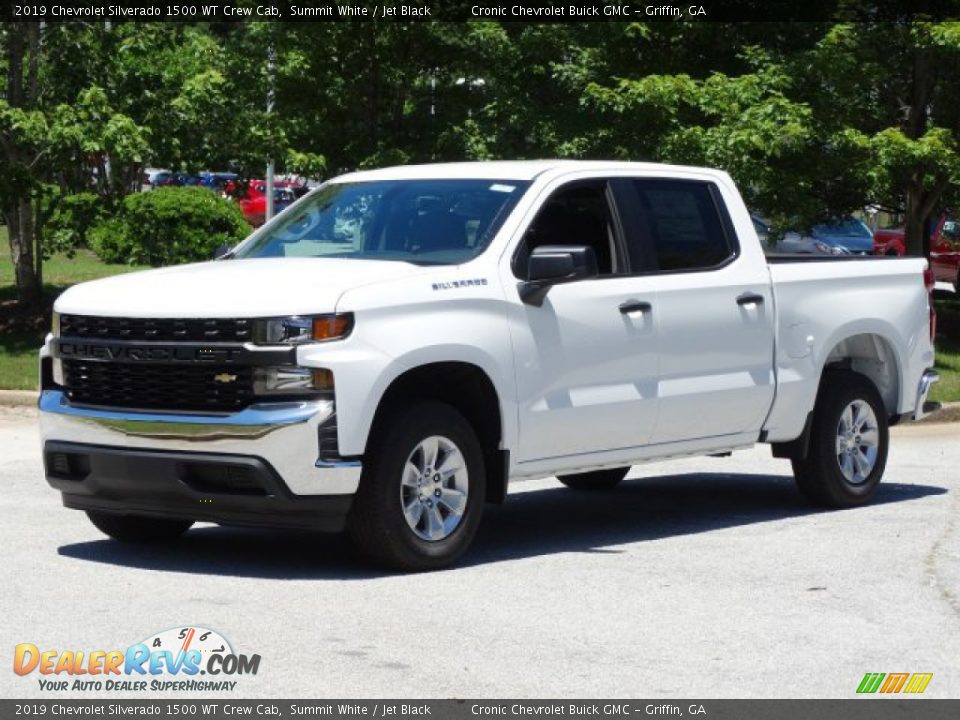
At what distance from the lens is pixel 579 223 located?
9.73m

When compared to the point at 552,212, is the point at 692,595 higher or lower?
lower

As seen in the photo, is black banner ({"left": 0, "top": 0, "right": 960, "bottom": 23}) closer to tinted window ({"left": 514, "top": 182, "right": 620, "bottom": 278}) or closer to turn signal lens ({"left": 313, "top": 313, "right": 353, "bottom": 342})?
tinted window ({"left": 514, "top": 182, "right": 620, "bottom": 278})

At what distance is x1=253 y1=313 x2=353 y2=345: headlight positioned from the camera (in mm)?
8242

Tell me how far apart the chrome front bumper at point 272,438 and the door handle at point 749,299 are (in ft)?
9.26

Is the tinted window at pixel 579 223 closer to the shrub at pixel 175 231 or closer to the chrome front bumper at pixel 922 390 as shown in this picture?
the chrome front bumper at pixel 922 390

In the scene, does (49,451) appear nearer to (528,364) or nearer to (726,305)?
(528,364)

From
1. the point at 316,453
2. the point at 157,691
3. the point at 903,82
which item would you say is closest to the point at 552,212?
the point at 316,453

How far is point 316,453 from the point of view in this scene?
Answer: 8234 mm

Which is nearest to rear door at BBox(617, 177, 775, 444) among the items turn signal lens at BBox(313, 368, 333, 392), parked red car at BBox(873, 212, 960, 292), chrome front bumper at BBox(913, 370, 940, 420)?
chrome front bumper at BBox(913, 370, 940, 420)

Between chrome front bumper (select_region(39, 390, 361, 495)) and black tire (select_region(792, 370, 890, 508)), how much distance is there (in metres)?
3.62

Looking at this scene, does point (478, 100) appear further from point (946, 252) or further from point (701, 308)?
point (946, 252)

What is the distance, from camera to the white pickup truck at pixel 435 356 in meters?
8.30
